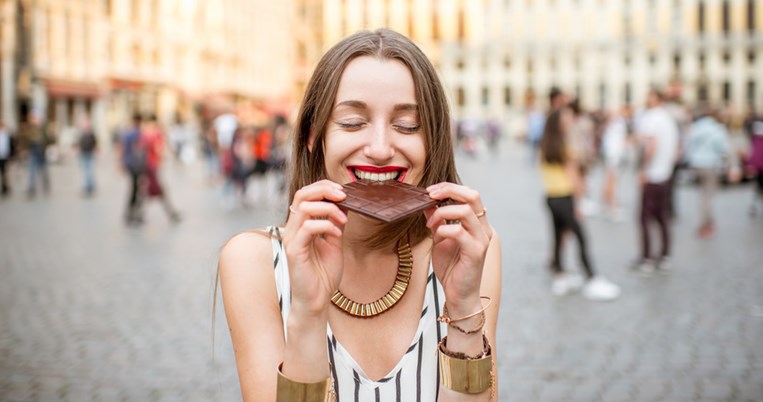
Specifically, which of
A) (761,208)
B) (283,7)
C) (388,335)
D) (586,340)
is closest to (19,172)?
(761,208)

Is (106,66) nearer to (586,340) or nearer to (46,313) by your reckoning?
(46,313)

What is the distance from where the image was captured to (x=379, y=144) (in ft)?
5.75

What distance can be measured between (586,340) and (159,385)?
290 centimetres

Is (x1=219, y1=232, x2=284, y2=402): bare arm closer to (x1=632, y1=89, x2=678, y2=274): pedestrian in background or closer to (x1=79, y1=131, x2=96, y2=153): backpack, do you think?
(x1=632, y1=89, x2=678, y2=274): pedestrian in background

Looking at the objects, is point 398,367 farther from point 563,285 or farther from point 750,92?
point 750,92

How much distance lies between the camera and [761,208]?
523 inches

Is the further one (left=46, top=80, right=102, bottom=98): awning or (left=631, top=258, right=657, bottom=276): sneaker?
(left=46, top=80, right=102, bottom=98): awning

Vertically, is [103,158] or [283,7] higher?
[283,7]

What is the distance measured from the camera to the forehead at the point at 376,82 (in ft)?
5.76

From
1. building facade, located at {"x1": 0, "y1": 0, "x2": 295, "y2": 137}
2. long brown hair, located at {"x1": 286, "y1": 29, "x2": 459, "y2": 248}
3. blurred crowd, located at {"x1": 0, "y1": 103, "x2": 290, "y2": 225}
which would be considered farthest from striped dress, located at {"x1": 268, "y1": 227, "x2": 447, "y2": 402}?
building facade, located at {"x1": 0, "y1": 0, "x2": 295, "y2": 137}

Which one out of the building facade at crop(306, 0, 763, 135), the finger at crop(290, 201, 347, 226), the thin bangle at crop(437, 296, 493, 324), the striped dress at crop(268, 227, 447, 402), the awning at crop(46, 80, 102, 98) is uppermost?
the building facade at crop(306, 0, 763, 135)

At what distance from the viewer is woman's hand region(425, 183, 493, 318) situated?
1.63m

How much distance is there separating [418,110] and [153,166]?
35.9ft

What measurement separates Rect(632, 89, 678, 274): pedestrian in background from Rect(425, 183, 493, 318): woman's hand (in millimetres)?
6605
